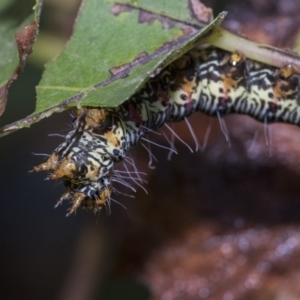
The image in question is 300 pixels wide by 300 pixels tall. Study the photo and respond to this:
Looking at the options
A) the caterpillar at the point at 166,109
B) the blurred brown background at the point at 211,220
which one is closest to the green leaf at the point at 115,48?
the caterpillar at the point at 166,109

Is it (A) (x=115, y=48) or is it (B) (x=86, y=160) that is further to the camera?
(A) (x=115, y=48)

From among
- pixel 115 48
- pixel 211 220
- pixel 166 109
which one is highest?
pixel 115 48

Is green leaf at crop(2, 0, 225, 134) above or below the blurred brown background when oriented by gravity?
above

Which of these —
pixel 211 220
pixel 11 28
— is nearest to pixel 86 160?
pixel 11 28

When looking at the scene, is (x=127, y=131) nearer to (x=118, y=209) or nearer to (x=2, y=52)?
(x=2, y=52)

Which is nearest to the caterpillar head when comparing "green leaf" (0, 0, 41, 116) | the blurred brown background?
"green leaf" (0, 0, 41, 116)

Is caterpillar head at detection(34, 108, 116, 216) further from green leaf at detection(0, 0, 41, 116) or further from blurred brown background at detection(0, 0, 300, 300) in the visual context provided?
blurred brown background at detection(0, 0, 300, 300)

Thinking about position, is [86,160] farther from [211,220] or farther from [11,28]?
[211,220]
